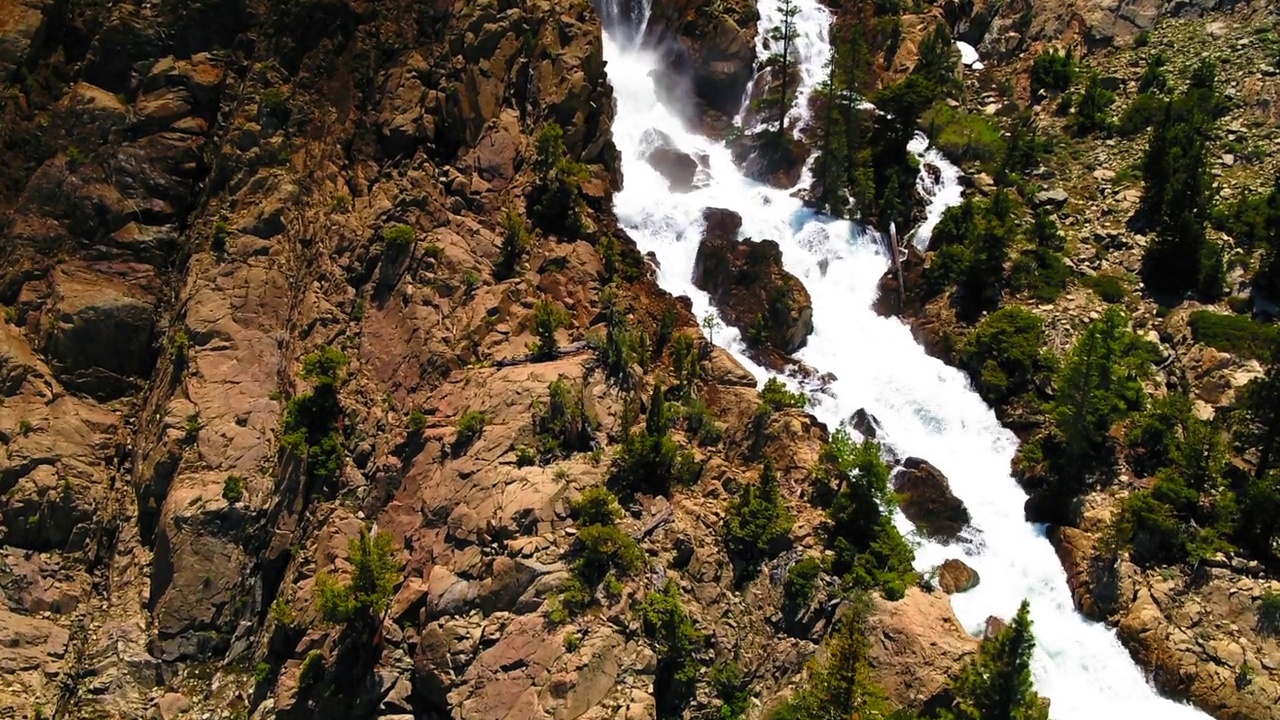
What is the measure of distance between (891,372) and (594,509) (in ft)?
91.1

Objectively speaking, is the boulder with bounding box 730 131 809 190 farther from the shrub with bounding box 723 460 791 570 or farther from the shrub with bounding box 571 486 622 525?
the shrub with bounding box 571 486 622 525

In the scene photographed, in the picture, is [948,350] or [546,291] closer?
[546,291]

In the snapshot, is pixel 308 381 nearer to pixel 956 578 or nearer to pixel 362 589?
pixel 362 589

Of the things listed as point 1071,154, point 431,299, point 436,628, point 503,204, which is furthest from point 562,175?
point 1071,154

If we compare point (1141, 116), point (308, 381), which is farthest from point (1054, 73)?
point (308, 381)

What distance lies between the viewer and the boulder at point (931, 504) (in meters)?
56.8

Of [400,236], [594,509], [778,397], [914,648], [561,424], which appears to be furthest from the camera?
[400,236]

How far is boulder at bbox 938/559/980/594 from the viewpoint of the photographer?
53.7 m

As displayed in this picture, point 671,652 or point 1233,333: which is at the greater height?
point 1233,333

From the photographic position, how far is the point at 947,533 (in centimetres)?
5672

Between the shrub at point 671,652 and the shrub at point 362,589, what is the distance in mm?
12247

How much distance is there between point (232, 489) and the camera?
51.2 metres

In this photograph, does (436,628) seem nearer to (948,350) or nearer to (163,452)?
(163,452)

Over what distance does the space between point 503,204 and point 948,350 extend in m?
31.3
